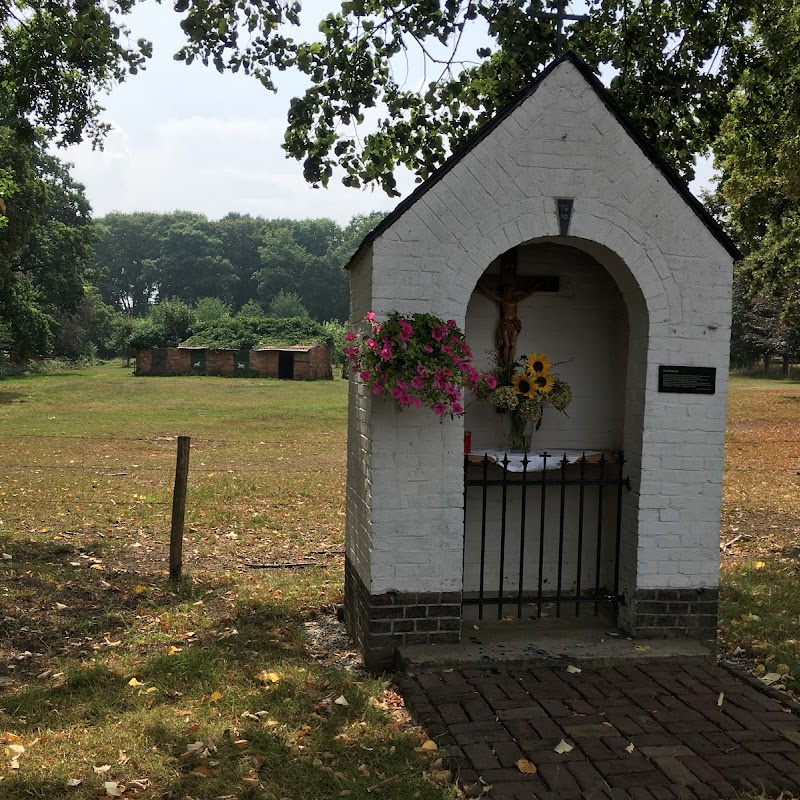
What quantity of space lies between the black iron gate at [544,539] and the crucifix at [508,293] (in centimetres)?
100

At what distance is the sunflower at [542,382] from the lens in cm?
654

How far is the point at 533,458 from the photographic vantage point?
21.4 ft

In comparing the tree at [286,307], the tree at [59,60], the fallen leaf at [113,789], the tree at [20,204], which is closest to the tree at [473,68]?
the tree at [59,60]

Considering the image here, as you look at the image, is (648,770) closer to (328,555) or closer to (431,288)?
(431,288)

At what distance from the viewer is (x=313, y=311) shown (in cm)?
10575

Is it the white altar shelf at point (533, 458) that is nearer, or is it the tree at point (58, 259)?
the white altar shelf at point (533, 458)

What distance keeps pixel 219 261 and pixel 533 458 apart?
349 feet

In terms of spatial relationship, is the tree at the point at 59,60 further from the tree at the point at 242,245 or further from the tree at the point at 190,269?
the tree at the point at 242,245

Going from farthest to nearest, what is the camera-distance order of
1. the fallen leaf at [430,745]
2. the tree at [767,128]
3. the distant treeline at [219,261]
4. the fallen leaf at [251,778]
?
the distant treeline at [219,261]
the tree at [767,128]
the fallen leaf at [430,745]
the fallen leaf at [251,778]

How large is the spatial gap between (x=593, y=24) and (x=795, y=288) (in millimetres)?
26841

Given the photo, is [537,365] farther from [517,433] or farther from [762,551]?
[762,551]

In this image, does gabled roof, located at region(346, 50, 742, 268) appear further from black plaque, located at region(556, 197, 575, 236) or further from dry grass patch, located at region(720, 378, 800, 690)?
dry grass patch, located at region(720, 378, 800, 690)

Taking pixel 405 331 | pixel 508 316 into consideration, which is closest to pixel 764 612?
pixel 508 316

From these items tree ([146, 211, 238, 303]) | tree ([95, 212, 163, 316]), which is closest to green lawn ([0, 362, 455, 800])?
tree ([146, 211, 238, 303])
